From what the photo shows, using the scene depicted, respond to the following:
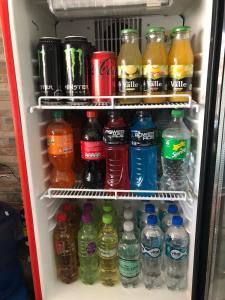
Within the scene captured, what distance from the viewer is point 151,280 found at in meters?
1.36

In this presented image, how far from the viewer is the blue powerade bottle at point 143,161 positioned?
118 cm

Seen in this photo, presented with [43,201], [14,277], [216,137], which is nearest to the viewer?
[216,137]

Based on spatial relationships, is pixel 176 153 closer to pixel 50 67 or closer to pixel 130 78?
pixel 130 78

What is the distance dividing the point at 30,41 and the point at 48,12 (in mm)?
260

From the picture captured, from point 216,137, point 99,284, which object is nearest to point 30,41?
point 216,137

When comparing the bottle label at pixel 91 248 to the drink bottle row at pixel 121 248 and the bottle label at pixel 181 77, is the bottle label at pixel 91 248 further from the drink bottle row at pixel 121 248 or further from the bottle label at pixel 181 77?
the bottle label at pixel 181 77

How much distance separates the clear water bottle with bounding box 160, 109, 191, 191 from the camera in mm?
1101

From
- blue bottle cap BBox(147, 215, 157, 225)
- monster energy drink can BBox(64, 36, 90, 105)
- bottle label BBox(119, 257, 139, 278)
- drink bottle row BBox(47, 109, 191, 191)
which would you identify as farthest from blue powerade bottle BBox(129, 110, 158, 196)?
bottle label BBox(119, 257, 139, 278)

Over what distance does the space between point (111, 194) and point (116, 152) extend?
21cm

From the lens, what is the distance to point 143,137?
1.13m

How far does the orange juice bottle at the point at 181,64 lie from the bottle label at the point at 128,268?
0.81 metres

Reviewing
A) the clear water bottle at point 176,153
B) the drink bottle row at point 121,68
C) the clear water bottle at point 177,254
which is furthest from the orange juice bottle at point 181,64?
the clear water bottle at point 177,254

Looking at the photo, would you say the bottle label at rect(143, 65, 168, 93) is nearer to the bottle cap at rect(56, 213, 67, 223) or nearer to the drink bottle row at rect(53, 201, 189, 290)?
the drink bottle row at rect(53, 201, 189, 290)

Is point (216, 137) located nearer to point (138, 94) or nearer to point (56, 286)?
point (138, 94)
